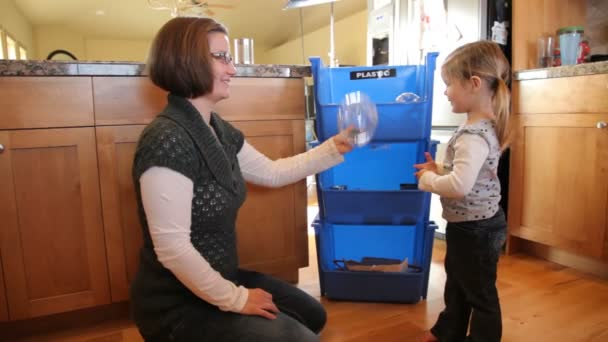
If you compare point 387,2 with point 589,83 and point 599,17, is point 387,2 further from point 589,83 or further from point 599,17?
point 589,83

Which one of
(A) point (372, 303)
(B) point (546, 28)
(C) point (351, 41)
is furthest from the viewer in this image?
(C) point (351, 41)

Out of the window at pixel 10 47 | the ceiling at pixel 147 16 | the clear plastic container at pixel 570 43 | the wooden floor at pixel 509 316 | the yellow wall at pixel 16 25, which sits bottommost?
the wooden floor at pixel 509 316

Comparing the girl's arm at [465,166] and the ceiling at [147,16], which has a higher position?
the ceiling at [147,16]

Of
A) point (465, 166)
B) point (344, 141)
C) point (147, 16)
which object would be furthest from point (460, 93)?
point (147, 16)

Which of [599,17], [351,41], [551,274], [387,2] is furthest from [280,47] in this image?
[551,274]

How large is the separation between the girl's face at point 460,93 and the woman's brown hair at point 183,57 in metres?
0.65

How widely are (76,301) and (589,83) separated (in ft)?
6.77

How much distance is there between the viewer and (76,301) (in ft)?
4.39

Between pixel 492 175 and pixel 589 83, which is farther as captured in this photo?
pixel 589 83

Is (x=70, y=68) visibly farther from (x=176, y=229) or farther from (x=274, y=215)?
(x=274, y=215)

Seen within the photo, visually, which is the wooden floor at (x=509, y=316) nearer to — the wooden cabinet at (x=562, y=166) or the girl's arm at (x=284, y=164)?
the wooden cabinet at (x=562, y=166)

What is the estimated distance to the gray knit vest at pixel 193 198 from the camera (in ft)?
2.81

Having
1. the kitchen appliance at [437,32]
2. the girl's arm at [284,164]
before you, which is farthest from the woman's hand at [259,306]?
the kitchen appliance at [437,32]

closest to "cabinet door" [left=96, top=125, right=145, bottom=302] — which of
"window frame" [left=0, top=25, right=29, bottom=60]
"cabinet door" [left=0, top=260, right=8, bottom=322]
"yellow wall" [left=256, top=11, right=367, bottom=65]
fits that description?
"cabinet door" [left=0, top=260, right=8, bottom=322]
